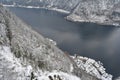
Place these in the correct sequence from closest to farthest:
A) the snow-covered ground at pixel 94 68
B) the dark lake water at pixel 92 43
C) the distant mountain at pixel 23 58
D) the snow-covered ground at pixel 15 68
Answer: the snow-covered ground at pixel 15 68 → the distant mountain at pixel 23 58 → the snow-covered ground at pixel 94 68 → the dark lake water at pixel 92 43

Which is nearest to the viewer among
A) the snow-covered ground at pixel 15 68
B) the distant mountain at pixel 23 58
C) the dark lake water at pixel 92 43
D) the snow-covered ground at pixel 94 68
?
the snow-covered ground at pixel 15 68

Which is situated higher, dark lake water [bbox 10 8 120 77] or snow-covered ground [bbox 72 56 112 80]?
snow-covered ground [bbox 72 56 112 80]

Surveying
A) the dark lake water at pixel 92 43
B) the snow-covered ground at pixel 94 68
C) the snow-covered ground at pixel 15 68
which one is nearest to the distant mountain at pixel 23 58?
the snow-covered ground at pixel 15 68

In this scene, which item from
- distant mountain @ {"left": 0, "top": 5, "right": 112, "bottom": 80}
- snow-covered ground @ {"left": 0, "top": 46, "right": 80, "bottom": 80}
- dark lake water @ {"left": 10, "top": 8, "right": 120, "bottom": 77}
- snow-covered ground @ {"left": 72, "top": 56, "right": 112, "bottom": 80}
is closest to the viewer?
snow-covered ground @ {"left": 0, "top": 46, "right": 80, "bottom": 80}

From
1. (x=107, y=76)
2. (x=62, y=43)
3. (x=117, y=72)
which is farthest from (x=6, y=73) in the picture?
(x=62, y=43)

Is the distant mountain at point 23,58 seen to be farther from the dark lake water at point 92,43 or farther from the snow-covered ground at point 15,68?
the dark lake water at point 92,43

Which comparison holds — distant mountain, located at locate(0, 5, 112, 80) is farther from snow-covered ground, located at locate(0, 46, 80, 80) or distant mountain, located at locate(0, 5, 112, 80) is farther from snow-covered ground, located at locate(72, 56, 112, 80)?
snow-covered ground, located at locate(72, 56, 112, 80)

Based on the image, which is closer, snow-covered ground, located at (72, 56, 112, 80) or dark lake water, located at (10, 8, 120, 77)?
snow-covered ground, located at (72, 56, 112, 80)

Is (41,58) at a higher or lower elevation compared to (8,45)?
lower

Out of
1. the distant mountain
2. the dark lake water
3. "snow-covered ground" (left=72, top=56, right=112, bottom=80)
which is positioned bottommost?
the dark lake water

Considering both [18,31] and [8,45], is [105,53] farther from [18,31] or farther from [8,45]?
[8,45]

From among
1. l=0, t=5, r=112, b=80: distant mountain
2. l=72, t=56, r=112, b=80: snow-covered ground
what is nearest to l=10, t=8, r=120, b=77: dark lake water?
l=72, t=56, r=112, b=80: snow-covered ground
